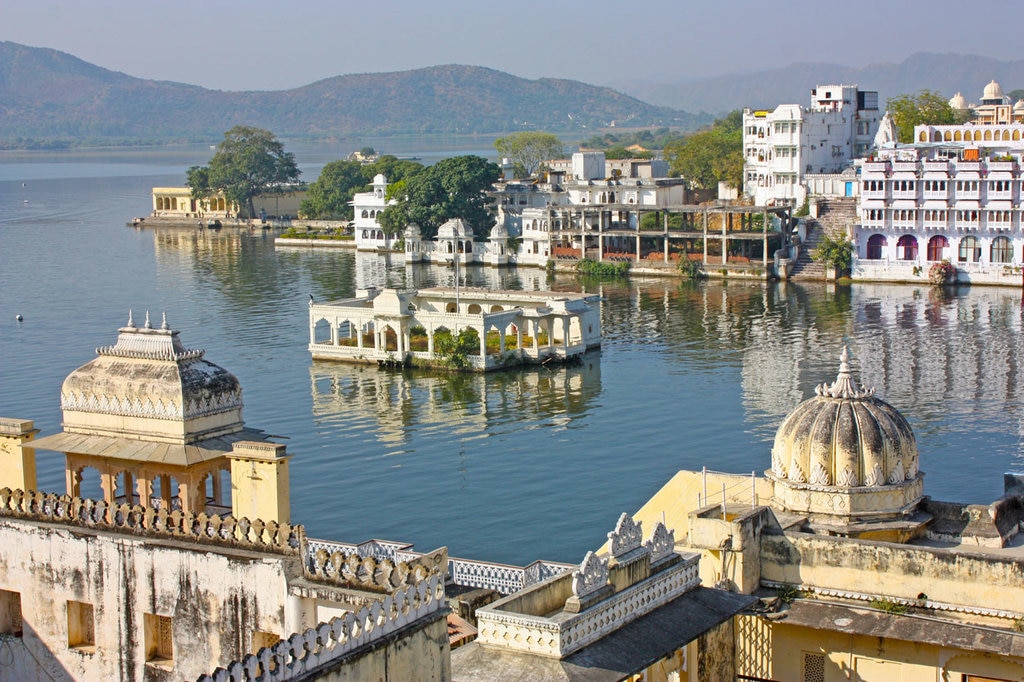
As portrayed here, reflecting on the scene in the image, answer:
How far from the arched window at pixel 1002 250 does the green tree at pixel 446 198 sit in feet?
112

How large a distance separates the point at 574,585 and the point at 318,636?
2874 mm

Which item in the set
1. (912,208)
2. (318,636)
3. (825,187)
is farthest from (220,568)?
(825,187)

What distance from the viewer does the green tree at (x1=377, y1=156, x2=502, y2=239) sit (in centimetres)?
9662

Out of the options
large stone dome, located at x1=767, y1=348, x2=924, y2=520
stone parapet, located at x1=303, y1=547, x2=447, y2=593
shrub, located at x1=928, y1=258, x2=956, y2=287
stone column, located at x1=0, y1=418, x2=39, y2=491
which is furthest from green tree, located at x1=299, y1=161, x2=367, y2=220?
stone parapet, located at x1=303, y1=547, x2=447, y2=593

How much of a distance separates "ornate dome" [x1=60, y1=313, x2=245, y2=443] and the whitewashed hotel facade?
59.6m

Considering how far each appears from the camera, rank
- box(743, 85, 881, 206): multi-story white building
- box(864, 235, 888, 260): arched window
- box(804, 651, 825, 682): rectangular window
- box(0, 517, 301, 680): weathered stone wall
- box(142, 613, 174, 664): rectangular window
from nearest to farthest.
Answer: box(0, 517, 301, 680): weathered stone wall → box(142, 613, 174, 664): rectangular window → box(804, 651, 825, 682): rectangular window → box(864, 235, 888, 260): arched window → box(743, 85, 881, 206): multi-story white building

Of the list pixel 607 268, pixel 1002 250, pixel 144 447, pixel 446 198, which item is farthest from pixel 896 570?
pixel 446 198

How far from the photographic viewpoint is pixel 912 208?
7744 centimetres

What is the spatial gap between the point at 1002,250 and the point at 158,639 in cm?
6569

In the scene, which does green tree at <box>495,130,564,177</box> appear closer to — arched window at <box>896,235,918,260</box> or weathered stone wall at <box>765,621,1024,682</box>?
arched window at <box>896,235,918,260</box>

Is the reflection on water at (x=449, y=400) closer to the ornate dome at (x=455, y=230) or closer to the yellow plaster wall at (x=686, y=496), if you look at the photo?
the yellow plaster wall at (x=686, y=496)

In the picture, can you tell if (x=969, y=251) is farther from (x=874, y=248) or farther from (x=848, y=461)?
(x=848, y=461)

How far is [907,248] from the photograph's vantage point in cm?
7794

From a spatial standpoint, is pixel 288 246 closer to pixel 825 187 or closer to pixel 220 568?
pixel 825 187
